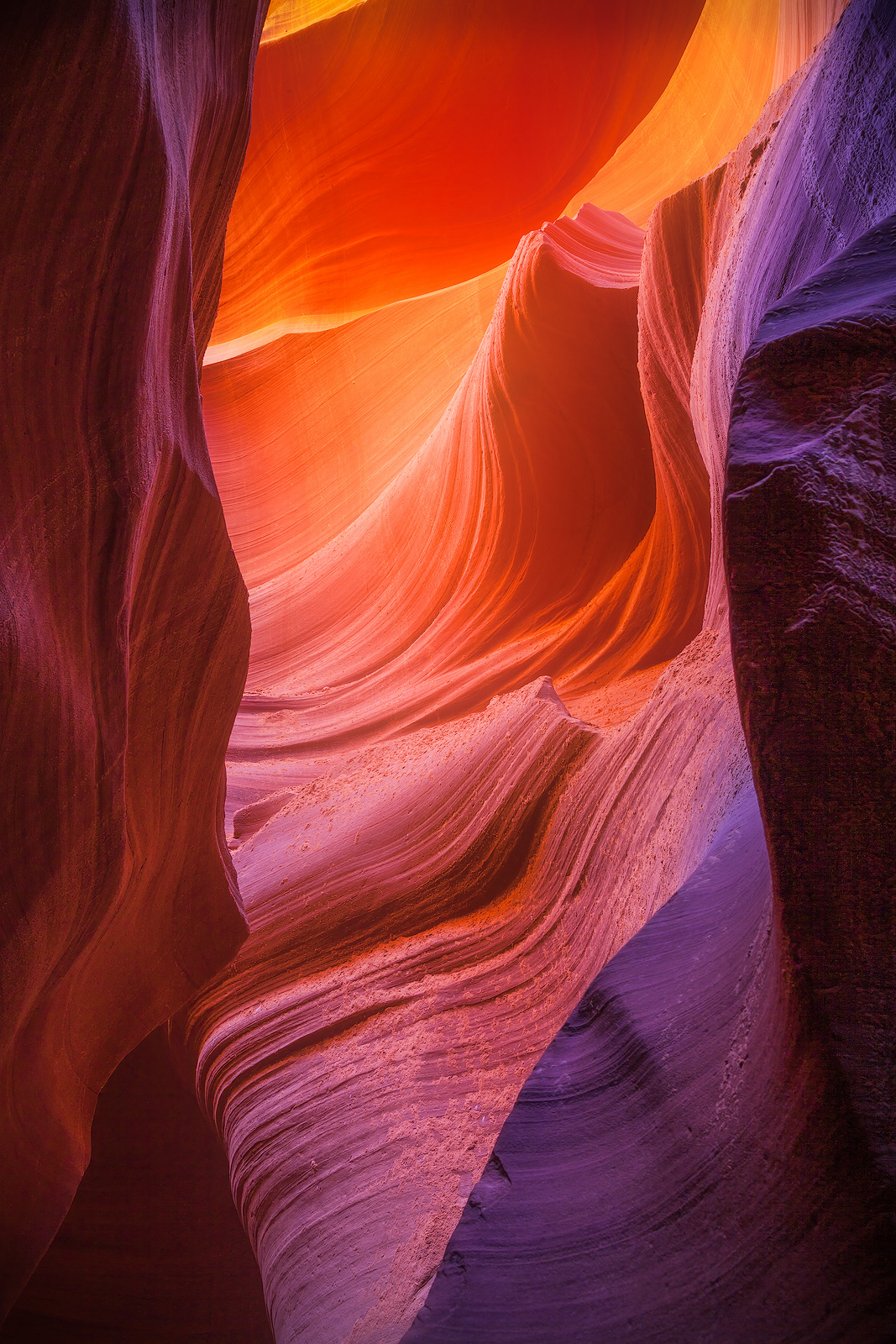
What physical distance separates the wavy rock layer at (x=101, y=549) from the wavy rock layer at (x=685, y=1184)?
1090 millimetres

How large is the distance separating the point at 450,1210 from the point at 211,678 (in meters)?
1.55

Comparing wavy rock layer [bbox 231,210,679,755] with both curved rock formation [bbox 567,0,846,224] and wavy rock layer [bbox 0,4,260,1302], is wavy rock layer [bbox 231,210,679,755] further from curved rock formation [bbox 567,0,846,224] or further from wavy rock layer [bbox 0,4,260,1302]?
wavy rock layer [bbox 0,4,260,1302]

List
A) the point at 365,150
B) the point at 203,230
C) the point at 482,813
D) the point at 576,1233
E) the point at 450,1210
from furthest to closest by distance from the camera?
the point at 365,150, the point at 482,813, the point at 203,230, the point at 450,1210, the point at 576,1233

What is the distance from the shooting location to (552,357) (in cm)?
461

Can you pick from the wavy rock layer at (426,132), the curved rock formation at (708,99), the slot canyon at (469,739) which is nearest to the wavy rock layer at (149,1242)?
the slot canyon at (469,739)

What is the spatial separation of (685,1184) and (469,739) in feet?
7.66

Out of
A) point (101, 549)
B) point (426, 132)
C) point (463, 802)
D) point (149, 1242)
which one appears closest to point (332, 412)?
point (426, 132)

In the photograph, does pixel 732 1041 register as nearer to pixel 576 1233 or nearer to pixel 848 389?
pixel 576 1233

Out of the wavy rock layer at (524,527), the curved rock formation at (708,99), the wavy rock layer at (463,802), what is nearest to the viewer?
the wavy rock layer at (463,802)

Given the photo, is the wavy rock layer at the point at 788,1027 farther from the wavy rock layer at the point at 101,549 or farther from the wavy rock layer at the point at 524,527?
the wavy rock layer at the point at 524,527

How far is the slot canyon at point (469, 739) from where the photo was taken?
→ 1.15 meters

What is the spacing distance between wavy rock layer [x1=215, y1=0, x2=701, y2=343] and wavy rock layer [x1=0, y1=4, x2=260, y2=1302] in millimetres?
3672

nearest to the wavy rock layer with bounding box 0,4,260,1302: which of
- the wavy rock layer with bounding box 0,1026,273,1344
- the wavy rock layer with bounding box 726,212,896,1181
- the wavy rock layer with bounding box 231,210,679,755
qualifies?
the wavy rock layer with bounding box 0,1026,273,1344

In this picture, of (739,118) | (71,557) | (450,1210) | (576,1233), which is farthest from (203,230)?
(739,118)
